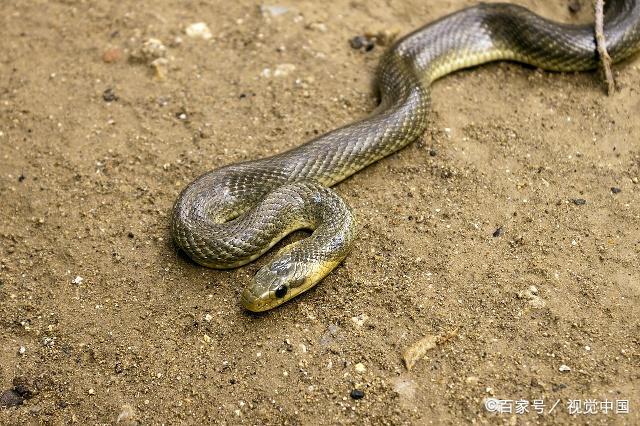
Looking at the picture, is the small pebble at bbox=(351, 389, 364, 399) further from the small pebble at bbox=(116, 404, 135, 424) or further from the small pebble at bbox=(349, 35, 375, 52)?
the small pebble at bbox=(349, 35, 375, 52)

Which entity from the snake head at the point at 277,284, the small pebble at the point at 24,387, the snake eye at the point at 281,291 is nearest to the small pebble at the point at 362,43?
the snake head at the point at 277,284

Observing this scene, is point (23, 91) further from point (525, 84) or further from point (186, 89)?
point (525, 84)

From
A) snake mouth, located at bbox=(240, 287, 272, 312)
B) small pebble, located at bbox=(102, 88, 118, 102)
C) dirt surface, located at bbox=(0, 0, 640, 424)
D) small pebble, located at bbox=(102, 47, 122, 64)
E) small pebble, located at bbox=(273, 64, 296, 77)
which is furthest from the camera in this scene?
small pebble, located at bbox=(102, 47, 122, 64)

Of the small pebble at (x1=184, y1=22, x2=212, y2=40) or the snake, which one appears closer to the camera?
the snake

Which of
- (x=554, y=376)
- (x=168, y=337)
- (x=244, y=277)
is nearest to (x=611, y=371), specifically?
(x=554, y=376)

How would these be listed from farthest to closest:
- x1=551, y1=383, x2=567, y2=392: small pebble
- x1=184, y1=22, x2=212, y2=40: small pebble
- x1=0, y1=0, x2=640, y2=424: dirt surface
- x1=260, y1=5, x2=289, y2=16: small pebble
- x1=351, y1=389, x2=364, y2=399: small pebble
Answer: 1. x1=260, y1=5, x2=289, y2=16: small pebble
2. x1=184, y1=22, x2=212, y2=40: small pebble
3. x1=0, y1=0, x2=640, y2=424: dirt surface
4. x1=351, y1=389, x2=364, y2=399: small pebble
5. x1=551, y1=383, x2=567, y2=392: small pebble

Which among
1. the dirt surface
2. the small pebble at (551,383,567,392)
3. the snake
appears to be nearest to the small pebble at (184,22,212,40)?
the dirt surface

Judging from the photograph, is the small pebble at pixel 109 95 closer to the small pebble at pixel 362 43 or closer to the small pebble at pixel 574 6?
the small pebble at pixel 362 43
